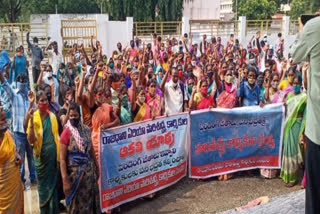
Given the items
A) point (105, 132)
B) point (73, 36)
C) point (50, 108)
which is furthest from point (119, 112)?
point (73, 36)

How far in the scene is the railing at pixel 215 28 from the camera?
2309 cm

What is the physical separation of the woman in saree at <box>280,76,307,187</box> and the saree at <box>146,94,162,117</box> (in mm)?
1935

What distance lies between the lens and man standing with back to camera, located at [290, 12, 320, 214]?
2146mm

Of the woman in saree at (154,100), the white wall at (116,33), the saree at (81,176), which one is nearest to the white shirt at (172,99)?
the woman in saree at (154,100)

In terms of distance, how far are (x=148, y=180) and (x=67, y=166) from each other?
64.0 inches

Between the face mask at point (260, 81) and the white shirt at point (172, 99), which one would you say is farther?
the face mask at point (260, 81)

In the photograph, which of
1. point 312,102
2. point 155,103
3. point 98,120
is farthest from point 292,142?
point 312,102

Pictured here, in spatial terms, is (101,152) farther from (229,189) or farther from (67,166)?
(229,189)

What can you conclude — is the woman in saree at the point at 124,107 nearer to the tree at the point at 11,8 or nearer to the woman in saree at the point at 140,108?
the woman in saree at the point at 140,108

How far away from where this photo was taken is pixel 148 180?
5387mm

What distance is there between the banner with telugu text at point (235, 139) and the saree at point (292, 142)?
7.2 inches

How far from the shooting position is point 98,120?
4844mm

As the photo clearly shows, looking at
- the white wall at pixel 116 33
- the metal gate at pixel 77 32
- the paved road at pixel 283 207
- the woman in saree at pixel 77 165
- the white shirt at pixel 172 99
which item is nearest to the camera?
the paved road at pixel 283 207

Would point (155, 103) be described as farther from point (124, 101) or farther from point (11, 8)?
point (11, 8)
